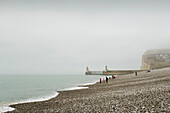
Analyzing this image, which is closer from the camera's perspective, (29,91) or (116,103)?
(116,103)

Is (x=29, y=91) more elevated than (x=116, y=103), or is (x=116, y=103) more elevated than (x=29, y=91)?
(x=116, y=103)

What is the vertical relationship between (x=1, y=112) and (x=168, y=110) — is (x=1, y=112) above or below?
below

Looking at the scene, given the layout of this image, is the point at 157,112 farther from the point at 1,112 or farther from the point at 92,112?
the point at 1,112

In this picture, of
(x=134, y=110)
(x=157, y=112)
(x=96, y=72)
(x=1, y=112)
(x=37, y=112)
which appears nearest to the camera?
(x=157, y=112)

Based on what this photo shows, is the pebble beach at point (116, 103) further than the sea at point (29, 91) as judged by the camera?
No

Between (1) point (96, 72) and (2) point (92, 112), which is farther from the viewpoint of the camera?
(1) point (96, 72)

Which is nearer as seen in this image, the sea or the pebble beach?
the pebble beach

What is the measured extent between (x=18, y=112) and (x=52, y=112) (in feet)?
14.9

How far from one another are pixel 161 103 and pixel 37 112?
11.0 meters

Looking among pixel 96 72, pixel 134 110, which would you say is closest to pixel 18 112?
pixel 134 110

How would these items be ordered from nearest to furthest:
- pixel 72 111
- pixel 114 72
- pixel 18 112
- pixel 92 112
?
pixel 92 112
pixel 72 111
pixel 18 112
pixel 114 72

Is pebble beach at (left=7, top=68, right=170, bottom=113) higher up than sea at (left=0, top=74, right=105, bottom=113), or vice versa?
pebble beach at (left=7, top=68, right=170, bottom=113)

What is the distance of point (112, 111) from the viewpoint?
12.1 m

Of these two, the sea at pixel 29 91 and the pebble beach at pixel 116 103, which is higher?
the pebble beach at pixel 116 103
